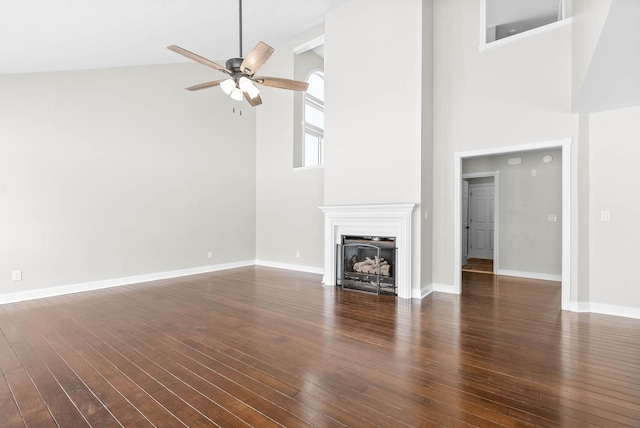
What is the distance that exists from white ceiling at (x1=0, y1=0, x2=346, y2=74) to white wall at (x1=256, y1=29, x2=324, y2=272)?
1.19 metres

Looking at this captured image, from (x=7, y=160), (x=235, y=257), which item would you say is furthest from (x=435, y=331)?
(x=7, y=160)

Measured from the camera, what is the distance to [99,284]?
4.88m

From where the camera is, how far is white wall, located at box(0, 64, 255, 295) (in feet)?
13.8

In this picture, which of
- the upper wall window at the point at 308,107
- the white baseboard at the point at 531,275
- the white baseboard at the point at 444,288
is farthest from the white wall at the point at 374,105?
the white baseboard at the point at 531,275

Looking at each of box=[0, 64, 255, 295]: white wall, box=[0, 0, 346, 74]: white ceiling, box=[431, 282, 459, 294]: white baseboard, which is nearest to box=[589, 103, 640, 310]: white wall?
box=[431, 282, 459, 294]: white baseboard

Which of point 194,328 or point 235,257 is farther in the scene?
point 235,257

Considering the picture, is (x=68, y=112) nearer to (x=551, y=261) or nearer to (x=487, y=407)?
(x=487, y=407)

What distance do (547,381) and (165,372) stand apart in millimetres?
2685

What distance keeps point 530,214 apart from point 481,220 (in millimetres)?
1978

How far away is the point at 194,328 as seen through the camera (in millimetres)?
3184

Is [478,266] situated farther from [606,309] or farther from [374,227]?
[374,227]

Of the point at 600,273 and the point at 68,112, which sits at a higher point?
the point at 68,112

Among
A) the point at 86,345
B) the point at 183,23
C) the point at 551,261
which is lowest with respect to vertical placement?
the point at 86,345

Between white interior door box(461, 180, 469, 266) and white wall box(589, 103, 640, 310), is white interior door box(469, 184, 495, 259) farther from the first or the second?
white wall box(589, 103, 640, 310)
